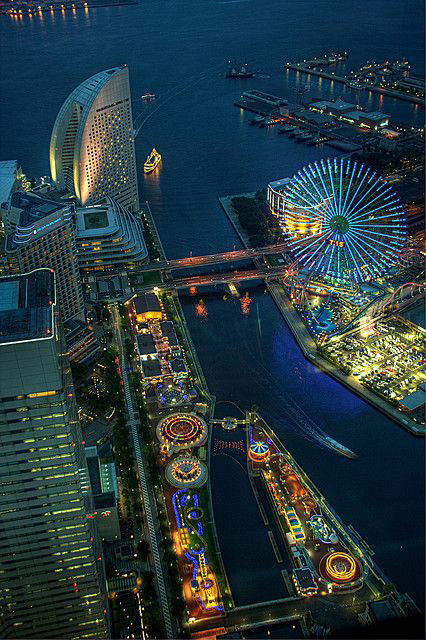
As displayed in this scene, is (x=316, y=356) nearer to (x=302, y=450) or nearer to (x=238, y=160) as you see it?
(x=302, y=450)

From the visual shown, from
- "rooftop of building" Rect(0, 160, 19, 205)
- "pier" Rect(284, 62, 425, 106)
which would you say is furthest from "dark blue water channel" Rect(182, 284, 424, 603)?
"pier" Rect(284, 62, 425, 106)

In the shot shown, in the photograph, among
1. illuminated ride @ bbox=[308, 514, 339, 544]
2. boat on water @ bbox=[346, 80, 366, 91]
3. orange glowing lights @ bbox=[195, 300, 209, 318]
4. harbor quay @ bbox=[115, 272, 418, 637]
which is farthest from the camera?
boat on water @ bbox=[346, 80, 366, 91]

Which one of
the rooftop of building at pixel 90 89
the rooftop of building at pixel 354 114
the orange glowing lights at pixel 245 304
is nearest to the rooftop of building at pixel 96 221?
the rooftop of building at pixel 90 89

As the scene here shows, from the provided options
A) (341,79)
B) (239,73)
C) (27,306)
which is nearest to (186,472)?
(27,306)

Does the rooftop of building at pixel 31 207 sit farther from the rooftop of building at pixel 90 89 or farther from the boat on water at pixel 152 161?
the boat on water at pixel 152 161

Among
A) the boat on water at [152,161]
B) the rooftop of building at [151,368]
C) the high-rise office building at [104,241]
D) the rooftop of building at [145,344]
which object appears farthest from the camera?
the boat on water at [152,161]

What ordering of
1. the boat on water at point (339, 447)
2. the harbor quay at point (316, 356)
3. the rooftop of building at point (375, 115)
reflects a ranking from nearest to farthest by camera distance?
the boat on water at point (339, 447), the harbor quay at point (316, 356), the rooftop of building at point (375, 115)

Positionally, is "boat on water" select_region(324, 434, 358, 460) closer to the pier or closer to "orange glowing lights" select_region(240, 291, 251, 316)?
Answer: "orange glowing lights" select_region(240, 291, 251, 316)

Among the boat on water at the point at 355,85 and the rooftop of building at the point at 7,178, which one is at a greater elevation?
the boat on water at the point at 355,85
